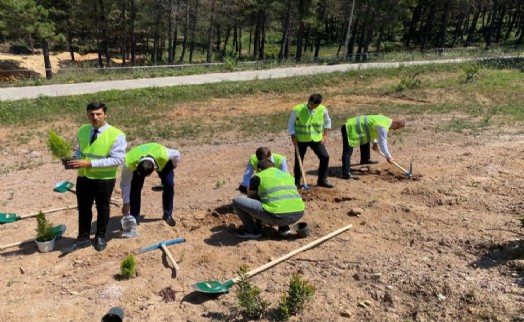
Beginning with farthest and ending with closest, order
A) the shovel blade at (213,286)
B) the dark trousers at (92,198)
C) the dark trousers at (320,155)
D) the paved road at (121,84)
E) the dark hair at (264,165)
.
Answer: the paved road at (121,84) < the dark trousers at (320,155) < the dark hair at (264,165) < the dark trousers at (92,198) < the shovel blade at (213,286)

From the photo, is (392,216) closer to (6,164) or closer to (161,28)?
(6,164)

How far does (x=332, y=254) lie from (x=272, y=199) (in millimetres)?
912

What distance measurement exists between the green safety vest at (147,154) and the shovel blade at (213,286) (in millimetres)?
1808

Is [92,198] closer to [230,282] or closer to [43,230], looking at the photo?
[43,230]

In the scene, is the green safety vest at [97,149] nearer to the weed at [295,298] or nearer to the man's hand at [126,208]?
the man's hand at [126,208]

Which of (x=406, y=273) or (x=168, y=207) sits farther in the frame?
(x=168, y=207)

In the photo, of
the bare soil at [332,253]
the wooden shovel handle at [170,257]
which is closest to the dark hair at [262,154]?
the bare soil at [332,253]

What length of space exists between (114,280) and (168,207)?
1.49 m

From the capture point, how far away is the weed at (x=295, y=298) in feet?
12.2

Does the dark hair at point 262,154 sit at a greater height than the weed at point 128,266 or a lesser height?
greater

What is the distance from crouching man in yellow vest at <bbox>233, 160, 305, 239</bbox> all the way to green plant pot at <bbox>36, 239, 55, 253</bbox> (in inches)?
93.6

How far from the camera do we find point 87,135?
4.80 metres

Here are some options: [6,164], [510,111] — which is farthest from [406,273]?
[510,111]

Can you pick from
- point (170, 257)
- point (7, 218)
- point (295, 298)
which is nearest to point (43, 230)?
point (7, 218)
